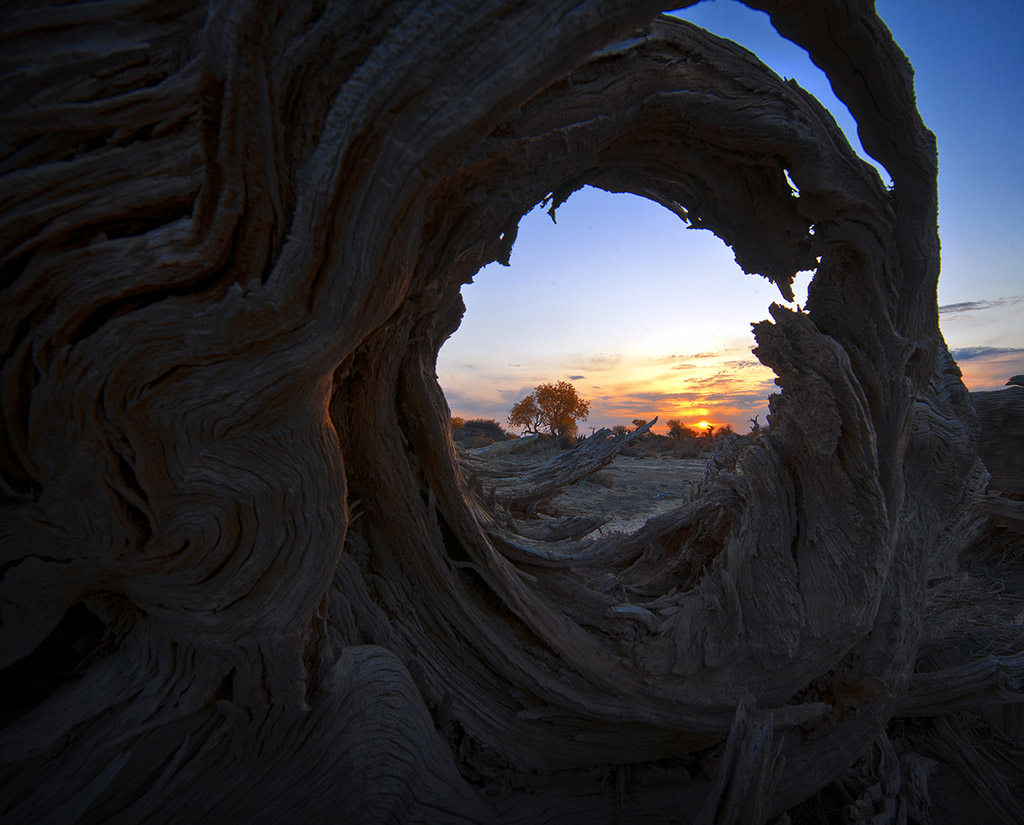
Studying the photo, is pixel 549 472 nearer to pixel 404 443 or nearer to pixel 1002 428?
pixel 404 443

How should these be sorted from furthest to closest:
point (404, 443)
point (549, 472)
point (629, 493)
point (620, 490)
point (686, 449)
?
point (686, 449) → point (620, 490) → point (629, 493) → point (549, 472) → point (404, 443)

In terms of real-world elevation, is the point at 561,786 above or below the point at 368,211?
below

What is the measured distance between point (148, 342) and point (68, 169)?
48cm

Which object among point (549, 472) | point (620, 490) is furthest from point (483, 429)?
point (549, 472)

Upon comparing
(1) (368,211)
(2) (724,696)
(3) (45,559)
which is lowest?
(2) (724,696)

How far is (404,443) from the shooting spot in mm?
2627

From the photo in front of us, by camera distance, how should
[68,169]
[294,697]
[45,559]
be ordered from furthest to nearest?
[294,697] < [45,559] < [68,169]

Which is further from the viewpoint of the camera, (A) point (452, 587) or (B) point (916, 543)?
(B) point (916, 543)

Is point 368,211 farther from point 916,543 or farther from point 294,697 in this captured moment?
point 916,543

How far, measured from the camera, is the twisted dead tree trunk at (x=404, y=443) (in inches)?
53.6

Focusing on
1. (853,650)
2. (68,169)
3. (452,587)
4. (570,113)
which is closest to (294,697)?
(452,587)

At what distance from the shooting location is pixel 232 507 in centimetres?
174

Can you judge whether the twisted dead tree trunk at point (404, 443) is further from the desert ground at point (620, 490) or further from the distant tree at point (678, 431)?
the distant tree at point (678, 431)

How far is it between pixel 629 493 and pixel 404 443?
27.9 feet
